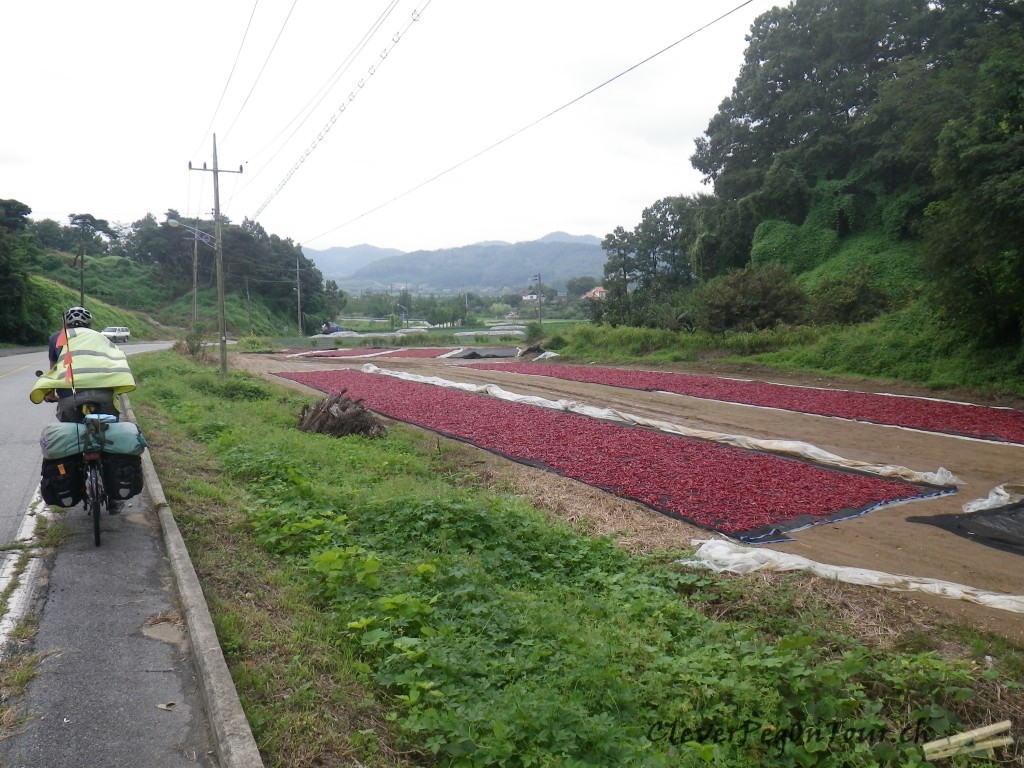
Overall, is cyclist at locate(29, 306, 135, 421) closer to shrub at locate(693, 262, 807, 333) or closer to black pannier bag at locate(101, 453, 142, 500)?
black pannier bag at locate(101, 453, 142, 500)

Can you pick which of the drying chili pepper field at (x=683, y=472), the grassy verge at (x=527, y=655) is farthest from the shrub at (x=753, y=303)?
the grassy verge at (x=527, y=655)

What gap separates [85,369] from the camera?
19.4 ft

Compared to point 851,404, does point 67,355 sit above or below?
above

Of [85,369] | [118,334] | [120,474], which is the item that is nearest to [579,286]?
[118,334]

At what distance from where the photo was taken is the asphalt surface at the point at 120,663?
121 inches

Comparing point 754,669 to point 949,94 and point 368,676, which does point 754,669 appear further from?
point 949,94

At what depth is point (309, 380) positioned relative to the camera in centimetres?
2319

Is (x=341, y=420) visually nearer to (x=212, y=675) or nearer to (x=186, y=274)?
(x=212, y=675)

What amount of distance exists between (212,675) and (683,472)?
6538mm

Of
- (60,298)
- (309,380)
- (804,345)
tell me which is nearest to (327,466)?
(309,380)

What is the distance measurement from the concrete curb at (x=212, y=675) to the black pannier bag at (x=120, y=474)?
587mm

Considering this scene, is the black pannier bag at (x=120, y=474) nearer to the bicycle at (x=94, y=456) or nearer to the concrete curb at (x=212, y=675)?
the bicycle at (x=94, y=456)

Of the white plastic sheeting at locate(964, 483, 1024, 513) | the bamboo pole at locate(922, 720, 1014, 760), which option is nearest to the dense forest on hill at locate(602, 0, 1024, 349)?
the white plastic sheeting at locate(964, 483, 1024, 513)

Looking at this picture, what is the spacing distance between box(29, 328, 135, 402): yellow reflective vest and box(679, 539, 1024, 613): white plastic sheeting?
4923mm
